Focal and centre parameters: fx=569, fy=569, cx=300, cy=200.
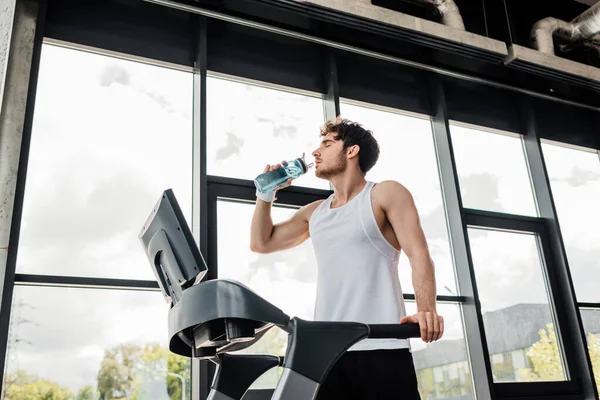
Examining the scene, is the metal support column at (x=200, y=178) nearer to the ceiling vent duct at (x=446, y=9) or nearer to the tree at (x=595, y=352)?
the ceiling vent duct at (x=446, y=9)

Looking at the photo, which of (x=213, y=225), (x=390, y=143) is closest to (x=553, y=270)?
(x=390, y=143)

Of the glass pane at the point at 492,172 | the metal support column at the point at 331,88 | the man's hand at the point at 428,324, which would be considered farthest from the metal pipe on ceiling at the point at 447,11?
the man's hand at the point at 428,324

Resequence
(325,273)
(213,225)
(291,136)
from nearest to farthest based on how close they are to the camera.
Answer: (325,273)
(213,225)
(291,136)

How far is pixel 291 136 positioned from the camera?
3.02m

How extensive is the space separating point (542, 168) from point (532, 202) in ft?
0.74

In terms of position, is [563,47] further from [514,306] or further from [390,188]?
[390,188]

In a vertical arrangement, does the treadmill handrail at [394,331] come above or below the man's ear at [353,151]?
below

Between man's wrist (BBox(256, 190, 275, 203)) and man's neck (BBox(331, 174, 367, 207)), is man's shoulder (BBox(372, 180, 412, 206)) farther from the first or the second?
man's wrist (BBox(256, 190, 275, 203))

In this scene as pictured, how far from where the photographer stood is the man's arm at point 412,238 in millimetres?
1439

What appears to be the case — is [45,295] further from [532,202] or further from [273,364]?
[532,202]

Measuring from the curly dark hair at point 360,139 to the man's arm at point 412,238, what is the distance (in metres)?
0.24

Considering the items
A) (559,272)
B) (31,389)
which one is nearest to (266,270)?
(31,389)

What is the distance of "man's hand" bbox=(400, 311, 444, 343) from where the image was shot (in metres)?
1.10

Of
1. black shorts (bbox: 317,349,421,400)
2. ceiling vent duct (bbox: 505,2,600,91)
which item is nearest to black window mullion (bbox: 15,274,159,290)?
black shorts (bbox: 317,349,421,400)
